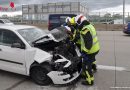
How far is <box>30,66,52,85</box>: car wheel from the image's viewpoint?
669 cm

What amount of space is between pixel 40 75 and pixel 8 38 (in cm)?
155

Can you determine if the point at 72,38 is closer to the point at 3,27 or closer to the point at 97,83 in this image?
the point at 97,83

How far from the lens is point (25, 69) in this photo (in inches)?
274

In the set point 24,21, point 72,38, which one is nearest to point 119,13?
point 24,21

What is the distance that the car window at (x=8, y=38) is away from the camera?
7297 mm

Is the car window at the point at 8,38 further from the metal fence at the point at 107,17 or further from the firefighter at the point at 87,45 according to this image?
the metal fence at the point at 107,17

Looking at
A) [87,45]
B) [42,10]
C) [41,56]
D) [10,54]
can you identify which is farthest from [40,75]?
[42,10]

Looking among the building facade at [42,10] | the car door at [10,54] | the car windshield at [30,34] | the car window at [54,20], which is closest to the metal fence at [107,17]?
the building facade at [42,10]

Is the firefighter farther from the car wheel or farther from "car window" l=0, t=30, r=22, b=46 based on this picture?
"car window" l=0, t=30, r=22, b=46

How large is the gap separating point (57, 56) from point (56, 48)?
34cm

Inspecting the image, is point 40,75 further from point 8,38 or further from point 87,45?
point 8,38

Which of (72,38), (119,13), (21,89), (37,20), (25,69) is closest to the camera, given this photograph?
(21,89)

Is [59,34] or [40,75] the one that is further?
[59,34]

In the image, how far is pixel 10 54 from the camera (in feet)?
23.5
